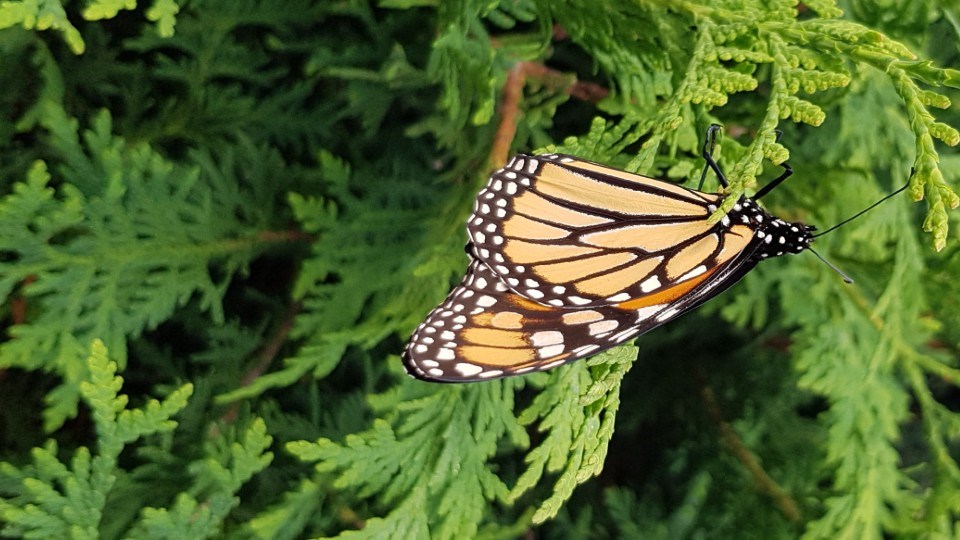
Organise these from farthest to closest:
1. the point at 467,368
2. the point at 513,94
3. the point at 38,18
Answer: the point at 513,94 → the point at 467,368 → the point at 38,18

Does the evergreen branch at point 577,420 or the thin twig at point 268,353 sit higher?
the evergreen branch at point 577,420

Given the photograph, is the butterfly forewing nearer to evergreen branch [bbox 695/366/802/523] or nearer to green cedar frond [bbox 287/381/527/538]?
green cedar frond [bbox 287/381/527/538]

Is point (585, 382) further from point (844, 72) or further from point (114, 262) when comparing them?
point (114, 262)

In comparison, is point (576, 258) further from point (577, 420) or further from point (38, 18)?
point (38, 18)

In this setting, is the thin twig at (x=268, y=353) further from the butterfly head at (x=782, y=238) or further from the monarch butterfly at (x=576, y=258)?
the butterfly head at (x=782, y=238)

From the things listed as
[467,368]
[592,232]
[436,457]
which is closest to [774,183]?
[592,232]

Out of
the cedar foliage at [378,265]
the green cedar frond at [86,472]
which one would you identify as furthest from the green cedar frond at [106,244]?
the green cedar frond at [86,472]

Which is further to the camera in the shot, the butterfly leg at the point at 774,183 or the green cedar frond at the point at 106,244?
the green cedar frond at the point at 106,244

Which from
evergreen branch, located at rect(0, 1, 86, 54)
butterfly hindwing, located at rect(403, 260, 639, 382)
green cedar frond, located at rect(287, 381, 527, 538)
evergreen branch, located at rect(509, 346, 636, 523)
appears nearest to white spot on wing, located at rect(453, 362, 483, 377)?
butterfly hindwing, located at rect(403, 260, 639, 382)
